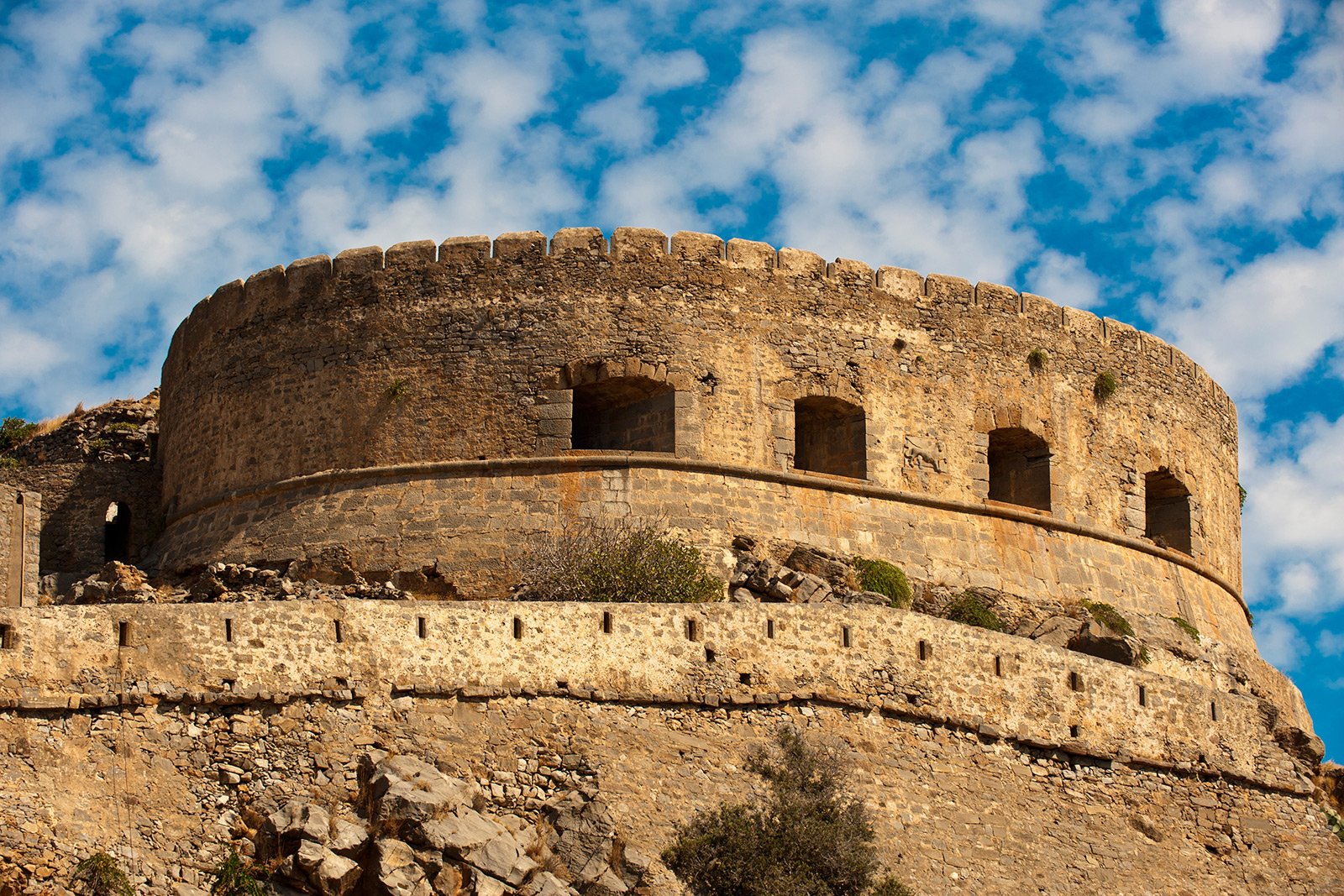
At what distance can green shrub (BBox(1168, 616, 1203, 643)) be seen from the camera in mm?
25448

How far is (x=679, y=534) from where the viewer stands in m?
23.0

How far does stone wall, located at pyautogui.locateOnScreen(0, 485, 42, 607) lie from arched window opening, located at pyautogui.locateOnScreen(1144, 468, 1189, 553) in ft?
40.9

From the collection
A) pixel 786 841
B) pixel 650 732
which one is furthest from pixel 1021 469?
pixel 786 841

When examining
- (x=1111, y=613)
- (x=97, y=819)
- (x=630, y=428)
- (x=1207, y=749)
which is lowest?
(x=97, y=819)

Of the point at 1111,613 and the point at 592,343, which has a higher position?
the point at 592,343

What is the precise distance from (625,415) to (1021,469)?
471 cm

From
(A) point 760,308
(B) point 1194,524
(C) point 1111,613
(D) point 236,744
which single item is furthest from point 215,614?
(B) point 1194,524

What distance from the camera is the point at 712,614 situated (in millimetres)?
19688

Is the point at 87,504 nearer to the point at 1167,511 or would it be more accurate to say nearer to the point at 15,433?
the point at 15,433

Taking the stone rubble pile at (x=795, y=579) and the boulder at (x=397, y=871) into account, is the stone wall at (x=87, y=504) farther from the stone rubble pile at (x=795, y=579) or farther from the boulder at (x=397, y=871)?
the boulder at (x=397, y=871)

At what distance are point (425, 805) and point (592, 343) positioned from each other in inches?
289

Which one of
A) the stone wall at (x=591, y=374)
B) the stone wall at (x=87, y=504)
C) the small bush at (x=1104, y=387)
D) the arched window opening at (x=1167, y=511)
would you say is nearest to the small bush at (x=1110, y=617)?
the stone wall at (x=591, y=374)

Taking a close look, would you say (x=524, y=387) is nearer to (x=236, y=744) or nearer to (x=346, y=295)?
(x=346, y=295)

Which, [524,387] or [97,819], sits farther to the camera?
[524,387]
